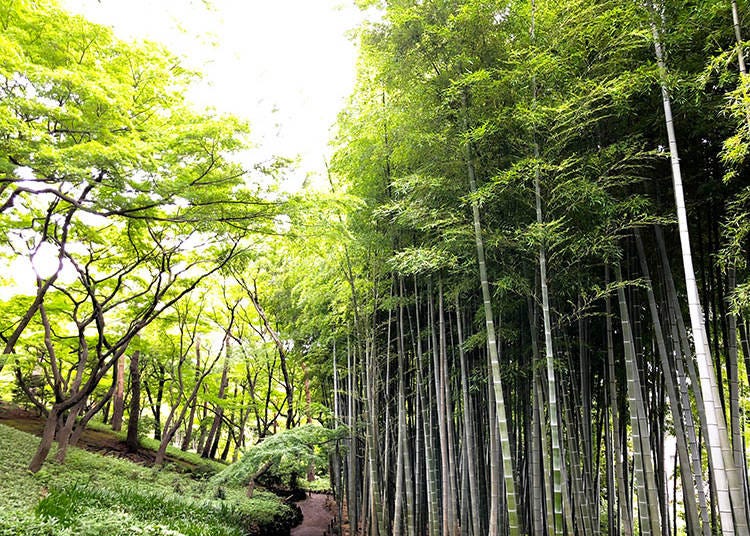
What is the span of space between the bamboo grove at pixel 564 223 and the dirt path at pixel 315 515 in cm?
253

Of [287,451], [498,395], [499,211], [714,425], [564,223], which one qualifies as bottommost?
[287,451]

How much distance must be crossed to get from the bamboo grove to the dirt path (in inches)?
99.7

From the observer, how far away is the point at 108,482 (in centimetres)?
641

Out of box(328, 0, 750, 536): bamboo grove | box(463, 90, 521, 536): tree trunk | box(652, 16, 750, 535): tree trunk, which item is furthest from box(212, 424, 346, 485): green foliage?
box(652, 16, 750, 535): tree trunk

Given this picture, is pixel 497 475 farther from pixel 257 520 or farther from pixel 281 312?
pixel 281 312

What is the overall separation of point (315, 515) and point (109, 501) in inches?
195

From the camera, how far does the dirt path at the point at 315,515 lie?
7.56 meters

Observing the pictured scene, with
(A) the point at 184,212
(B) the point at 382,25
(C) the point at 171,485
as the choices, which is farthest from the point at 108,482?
(B) the point at 382,25

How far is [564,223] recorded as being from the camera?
133 inches

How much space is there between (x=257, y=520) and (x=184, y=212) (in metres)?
4.34

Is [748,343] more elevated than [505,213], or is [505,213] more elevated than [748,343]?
[505,213]

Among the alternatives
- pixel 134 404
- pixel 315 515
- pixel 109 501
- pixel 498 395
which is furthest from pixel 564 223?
pixel 134 404

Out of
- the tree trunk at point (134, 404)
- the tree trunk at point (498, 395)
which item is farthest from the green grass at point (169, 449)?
the tree trunk at point (498, 395)

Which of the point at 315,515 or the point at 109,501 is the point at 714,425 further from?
the point at 315,515
